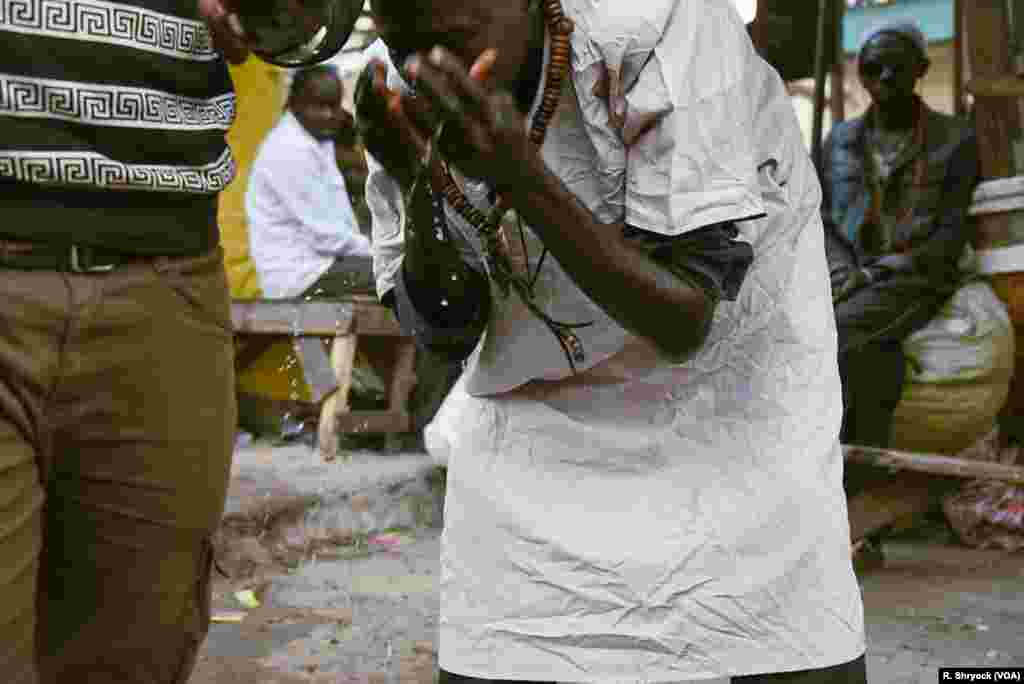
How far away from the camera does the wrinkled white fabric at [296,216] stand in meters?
7.26

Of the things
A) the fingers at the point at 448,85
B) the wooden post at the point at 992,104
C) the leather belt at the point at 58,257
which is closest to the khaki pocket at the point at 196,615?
the leather belt at the point at 58,257

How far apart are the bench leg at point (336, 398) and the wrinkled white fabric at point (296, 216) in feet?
1.91

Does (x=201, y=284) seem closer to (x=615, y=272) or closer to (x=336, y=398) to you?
(x=615, y=272)

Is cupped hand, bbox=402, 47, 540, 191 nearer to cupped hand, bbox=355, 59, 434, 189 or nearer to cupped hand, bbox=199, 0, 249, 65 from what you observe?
cupped hand, bbox=355, 59, 434, 189

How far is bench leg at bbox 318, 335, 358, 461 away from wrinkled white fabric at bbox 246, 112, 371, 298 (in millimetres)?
583

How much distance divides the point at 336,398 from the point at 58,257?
4985 millimetres

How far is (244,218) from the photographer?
8.09 meters

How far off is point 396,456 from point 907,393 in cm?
264

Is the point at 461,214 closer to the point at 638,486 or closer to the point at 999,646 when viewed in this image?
the point at 638,486

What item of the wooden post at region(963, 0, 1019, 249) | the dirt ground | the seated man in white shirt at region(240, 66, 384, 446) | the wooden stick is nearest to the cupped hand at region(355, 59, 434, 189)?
the dirt ground

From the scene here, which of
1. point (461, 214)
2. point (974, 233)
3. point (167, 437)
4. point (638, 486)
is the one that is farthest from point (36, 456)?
point (974, 233)

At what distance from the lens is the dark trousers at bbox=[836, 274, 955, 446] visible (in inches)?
203

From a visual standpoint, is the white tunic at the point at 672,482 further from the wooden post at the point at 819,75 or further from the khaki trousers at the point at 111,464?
the wooden post at the point at 819,75

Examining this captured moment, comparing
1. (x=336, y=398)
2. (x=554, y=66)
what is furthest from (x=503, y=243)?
(x=336, y=398)
